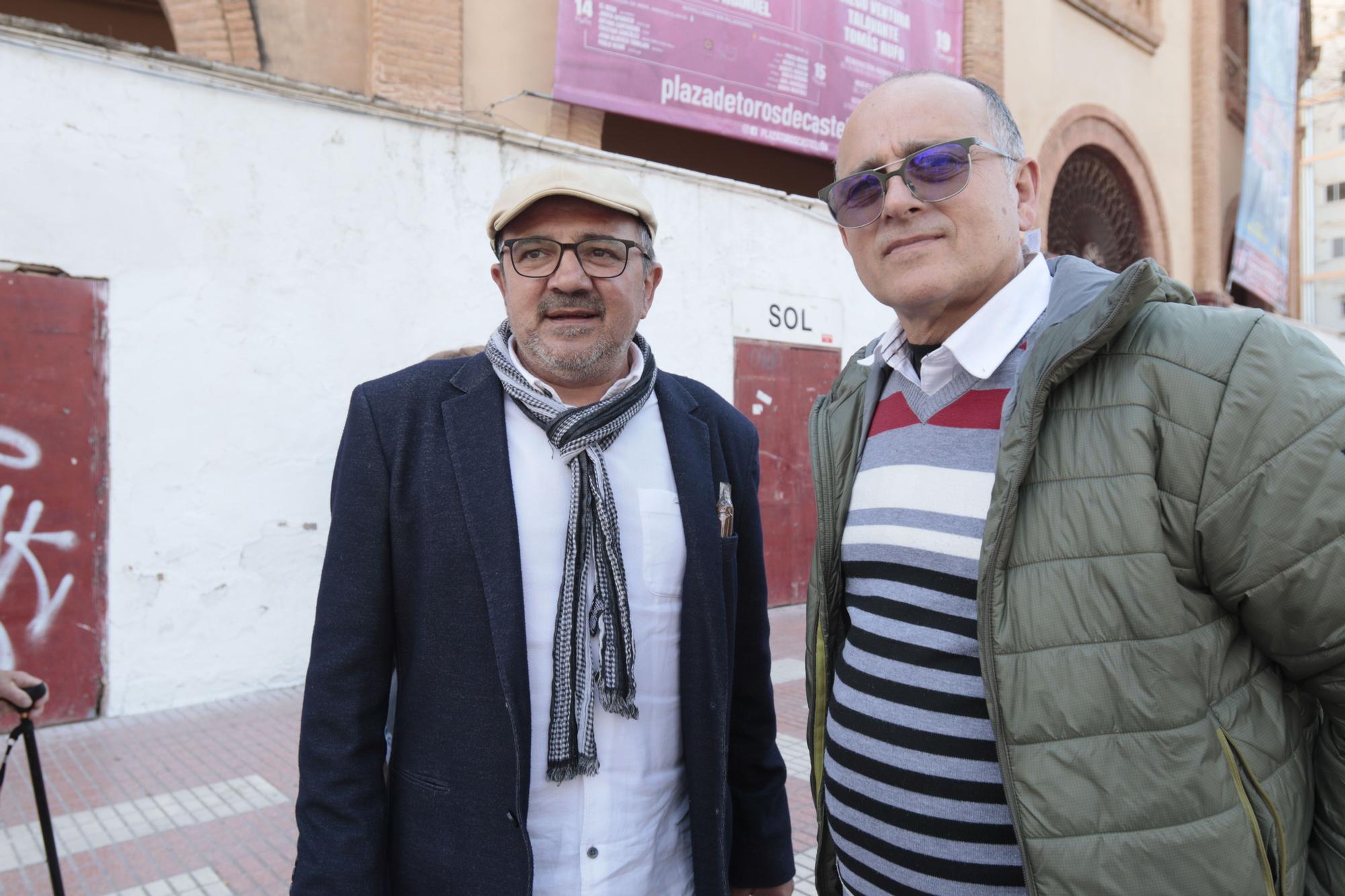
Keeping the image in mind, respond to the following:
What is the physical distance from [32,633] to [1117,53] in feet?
48.7

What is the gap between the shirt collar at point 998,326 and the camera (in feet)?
5.11

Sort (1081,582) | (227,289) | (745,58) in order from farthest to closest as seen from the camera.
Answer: (745,58), (227,289), (1081,582)

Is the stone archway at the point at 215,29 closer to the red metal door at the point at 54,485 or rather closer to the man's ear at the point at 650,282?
the red metal door at the point at 54,485

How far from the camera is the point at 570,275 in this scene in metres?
1.76

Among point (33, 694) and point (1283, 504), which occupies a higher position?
point (1283, 504)

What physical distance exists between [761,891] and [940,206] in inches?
58.9

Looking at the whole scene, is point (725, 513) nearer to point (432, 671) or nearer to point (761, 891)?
point (432, 671)

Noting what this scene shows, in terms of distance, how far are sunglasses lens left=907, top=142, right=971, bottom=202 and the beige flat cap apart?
1.68ft

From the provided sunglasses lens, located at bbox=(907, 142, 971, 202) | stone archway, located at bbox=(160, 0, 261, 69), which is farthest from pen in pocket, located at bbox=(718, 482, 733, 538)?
stone archway, located at bbox=(160, 0, 261, 69)

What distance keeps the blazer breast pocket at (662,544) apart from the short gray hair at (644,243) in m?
0.50

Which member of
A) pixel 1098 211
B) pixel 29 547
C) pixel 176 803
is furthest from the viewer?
pixel 1098 211

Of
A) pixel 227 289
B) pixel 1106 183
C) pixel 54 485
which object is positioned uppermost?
pixel 1106 183

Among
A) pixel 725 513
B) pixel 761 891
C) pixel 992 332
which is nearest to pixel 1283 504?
pixel 992 332

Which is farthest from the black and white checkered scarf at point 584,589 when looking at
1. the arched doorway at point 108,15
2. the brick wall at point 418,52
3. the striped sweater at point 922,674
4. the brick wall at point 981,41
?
the brick wall at point 981,41
